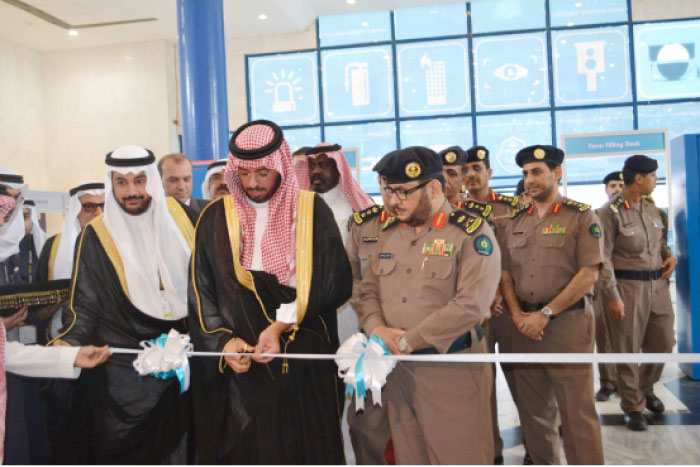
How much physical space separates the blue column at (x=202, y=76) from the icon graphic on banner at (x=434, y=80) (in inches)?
242

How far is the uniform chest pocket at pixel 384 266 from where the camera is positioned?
8.61 ft

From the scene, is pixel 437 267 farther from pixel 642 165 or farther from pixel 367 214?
pixel 642 165

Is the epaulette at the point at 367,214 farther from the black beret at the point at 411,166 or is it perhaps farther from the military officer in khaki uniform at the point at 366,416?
the black beret at the point at 411,166

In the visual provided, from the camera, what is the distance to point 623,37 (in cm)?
1112

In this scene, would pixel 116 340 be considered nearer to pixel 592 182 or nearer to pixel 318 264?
pixel 318 264

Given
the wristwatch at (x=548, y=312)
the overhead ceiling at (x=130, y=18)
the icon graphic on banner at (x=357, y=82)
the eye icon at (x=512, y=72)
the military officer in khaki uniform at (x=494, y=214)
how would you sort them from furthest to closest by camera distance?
the icon graphic on banner at (x=357, y=82) < the eye icon at (x=512, y=72) < the overhead ceiling at (x=130, y=18) < the military officer in khaki uniform at (x=494, y=214) < the wristwatch at (x=548, y=312)

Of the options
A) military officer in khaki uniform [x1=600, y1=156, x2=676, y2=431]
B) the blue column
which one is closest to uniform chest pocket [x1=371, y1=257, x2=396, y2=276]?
military officer in khaki uniform [x1=600, y1=156, x2=676, y2=431]

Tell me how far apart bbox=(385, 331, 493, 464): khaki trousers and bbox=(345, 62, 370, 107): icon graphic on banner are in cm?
993

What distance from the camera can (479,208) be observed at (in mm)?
3828

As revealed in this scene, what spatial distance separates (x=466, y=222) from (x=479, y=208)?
133 cm

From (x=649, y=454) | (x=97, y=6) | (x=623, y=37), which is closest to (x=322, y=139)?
(x=97, y=6)

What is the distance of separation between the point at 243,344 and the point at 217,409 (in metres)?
0.35

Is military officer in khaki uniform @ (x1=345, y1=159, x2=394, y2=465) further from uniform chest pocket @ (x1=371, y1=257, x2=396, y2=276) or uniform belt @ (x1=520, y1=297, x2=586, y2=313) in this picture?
uniform belt @ (x1=520, y1=297, x2=586, y2=313)

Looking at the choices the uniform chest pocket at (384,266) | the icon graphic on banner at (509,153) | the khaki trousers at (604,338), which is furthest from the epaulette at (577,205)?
the icon graphic on banner at (509,153)
